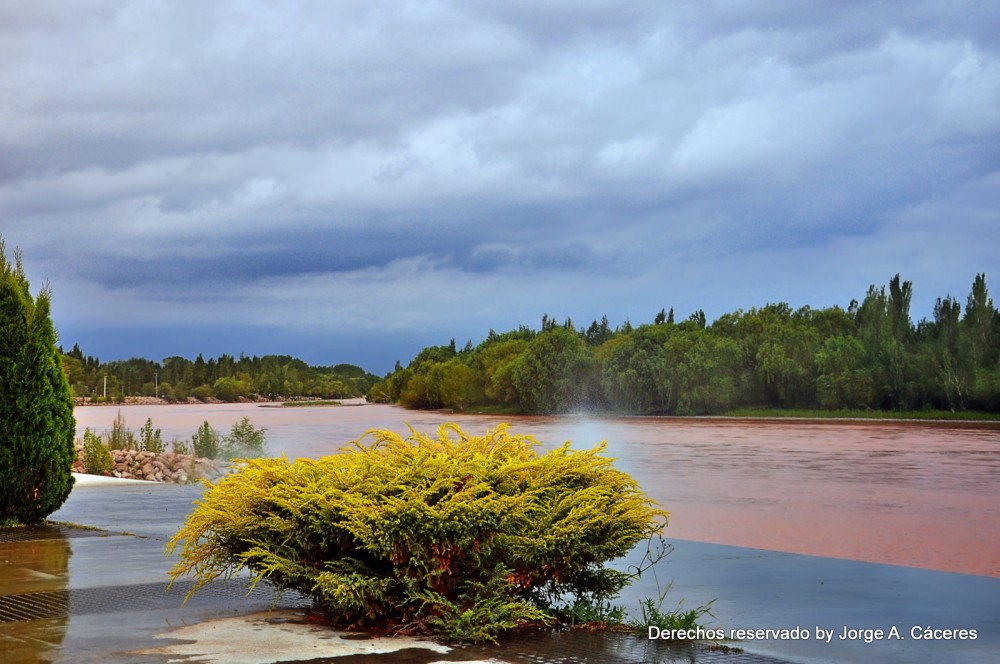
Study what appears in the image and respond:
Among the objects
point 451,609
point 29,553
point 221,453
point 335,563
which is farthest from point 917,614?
point 221,453

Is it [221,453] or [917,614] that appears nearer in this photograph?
[917,614]

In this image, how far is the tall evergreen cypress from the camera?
1032 centimetres

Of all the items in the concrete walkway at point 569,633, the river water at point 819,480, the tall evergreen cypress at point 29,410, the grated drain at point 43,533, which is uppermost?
the tall evergreen cypress at point 29,410

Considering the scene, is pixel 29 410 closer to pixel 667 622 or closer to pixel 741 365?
pixel 667 622

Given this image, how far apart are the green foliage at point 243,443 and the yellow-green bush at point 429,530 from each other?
20628mm

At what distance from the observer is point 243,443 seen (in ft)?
89.0

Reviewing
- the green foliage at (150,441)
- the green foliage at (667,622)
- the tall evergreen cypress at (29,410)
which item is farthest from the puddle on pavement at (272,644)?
the green foliage at (150,441)

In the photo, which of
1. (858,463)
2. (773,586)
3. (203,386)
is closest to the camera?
(773,586)

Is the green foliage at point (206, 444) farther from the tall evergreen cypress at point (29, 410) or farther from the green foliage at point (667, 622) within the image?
the green foliage at point (667, 622)

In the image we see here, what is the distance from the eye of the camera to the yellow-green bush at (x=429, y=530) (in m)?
5.48

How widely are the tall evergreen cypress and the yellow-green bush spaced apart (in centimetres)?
515

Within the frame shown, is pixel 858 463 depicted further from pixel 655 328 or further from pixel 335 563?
pixel 655 328

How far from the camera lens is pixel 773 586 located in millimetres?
7465

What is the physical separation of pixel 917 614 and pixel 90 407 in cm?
7628
